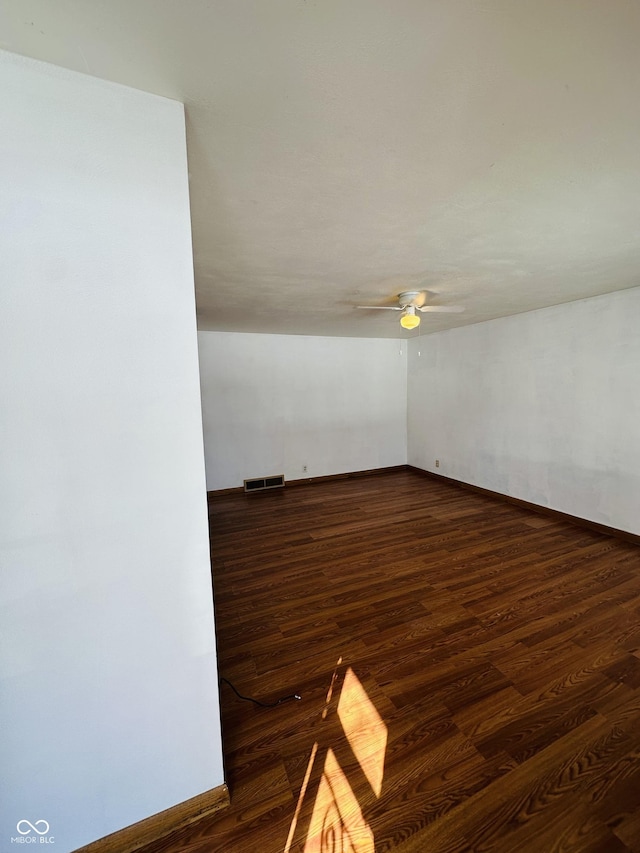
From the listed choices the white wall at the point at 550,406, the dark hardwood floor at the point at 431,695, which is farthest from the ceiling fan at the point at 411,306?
the dark hardwood floor at the point at 431,695

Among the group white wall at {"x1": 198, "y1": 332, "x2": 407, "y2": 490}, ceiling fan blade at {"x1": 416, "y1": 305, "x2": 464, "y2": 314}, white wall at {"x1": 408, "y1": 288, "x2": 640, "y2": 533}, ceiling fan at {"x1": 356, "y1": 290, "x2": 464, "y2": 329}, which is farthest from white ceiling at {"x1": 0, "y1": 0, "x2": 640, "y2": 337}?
white wall at {"x1": 198, "y1": 332, "x2": 407, "y2": 490}

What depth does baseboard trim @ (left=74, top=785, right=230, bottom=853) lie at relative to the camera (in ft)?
3.48

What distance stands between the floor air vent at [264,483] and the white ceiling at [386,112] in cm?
347

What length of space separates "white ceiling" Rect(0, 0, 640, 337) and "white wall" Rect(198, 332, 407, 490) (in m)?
2.72

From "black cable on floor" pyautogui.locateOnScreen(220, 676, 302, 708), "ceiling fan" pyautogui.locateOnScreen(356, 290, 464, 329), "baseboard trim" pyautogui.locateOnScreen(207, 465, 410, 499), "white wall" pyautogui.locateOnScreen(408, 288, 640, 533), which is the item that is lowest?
"black cable on floor" pyautogui.locateOnScreen(220, 676, 302, 708)

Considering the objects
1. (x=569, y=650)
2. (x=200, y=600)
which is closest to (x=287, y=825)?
(x=200, y=600)

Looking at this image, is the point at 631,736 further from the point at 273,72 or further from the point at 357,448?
the point at 357,448

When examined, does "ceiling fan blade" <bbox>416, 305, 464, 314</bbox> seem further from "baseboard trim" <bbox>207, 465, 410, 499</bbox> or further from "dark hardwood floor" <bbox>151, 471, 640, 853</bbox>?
"baseboard trim" <bbox>207, 465, 410, 499</bbox>

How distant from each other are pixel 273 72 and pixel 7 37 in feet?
2.04

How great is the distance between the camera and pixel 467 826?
113 cm

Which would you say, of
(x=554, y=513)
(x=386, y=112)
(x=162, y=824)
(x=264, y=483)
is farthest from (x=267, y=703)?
(x=554, y=513)

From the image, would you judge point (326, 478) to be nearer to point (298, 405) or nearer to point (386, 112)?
point (298, 405)

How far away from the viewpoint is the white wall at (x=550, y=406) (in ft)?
10.1

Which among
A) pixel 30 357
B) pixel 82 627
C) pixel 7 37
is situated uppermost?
pixel 7 37
